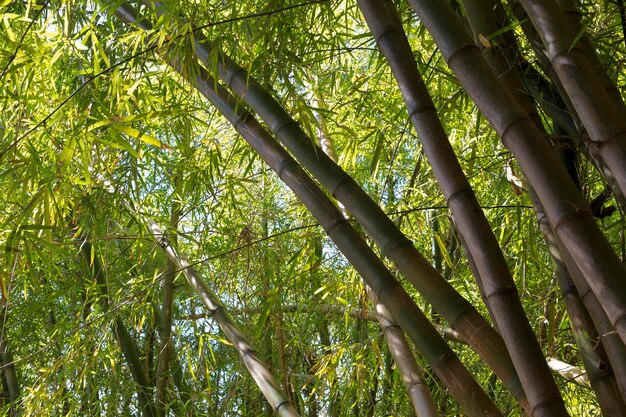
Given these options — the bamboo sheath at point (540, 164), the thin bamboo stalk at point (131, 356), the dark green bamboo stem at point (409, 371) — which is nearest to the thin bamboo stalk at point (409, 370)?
the dark green bamboo stem at point (409, 371)

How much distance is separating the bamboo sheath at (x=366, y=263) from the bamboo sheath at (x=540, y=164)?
1.16ft

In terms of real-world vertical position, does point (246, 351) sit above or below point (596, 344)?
above

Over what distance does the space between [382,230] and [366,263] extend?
0.08 metres

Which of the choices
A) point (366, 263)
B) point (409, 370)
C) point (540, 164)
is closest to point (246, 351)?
point (409, 370)

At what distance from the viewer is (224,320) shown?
2.32m

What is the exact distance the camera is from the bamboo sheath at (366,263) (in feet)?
4.14

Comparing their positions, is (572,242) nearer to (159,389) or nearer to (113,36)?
(113,36)

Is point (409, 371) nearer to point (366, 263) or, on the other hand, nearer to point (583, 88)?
point (366, 263)

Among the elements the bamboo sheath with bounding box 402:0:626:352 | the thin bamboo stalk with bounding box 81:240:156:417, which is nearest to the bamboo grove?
the bamboo sheath with bounding box 402:0:626:352

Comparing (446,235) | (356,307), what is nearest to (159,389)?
(356,307)

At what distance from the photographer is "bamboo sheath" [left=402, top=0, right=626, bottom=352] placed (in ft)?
3.10

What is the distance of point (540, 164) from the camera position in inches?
40.2

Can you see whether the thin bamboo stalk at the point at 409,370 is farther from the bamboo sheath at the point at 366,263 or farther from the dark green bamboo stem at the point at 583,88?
the dark green bamboo stem at the point at 583,88

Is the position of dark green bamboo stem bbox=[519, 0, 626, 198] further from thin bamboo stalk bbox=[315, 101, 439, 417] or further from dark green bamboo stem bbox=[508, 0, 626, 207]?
thin bamboo stalk bbox=[315, 101, 439, 417]
